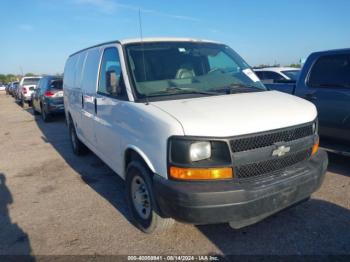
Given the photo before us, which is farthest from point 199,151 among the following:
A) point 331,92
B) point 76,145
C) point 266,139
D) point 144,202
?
point 76,145

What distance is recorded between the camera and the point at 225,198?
2.75 metres

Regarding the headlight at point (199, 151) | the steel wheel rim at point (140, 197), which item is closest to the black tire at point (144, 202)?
the steel wheel rim at point (140, 197)

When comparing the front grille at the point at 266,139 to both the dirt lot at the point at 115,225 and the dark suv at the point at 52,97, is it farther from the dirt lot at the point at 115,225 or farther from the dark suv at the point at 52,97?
the dark suv at the point at 52,97

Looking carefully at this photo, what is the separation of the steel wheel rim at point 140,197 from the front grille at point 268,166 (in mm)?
1094

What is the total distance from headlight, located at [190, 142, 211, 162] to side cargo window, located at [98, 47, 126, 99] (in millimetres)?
1265

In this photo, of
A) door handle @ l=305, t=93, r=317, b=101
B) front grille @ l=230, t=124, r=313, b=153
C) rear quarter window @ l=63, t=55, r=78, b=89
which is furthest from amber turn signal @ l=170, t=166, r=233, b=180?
rear quarter window @ l=63, t=55, r=78, b=89

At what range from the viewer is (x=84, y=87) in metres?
5.57

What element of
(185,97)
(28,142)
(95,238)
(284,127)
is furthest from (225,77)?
(28,142)

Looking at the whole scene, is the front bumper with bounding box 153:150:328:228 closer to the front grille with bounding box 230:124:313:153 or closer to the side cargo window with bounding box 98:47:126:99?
the front grille with bounding box 230:124:313:153

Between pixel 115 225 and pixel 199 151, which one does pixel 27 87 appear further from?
pixel 199 151

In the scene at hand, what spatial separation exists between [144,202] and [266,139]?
152 cm

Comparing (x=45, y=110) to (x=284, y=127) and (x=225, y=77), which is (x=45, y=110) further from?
(x=284, y=127)

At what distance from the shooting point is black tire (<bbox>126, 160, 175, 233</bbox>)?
3.29 metres

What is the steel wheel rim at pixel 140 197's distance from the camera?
3525mm
